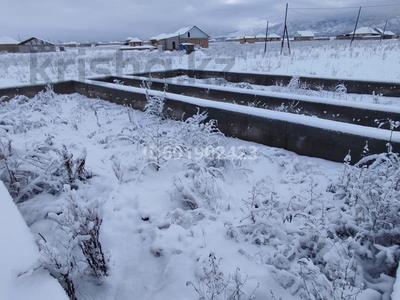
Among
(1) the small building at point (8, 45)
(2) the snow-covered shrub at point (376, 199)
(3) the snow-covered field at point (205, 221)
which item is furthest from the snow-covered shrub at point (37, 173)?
(1) the small building at point (8, 45)

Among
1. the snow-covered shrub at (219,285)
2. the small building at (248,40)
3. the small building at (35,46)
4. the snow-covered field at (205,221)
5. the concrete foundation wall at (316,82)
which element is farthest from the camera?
the small building at (248,40)

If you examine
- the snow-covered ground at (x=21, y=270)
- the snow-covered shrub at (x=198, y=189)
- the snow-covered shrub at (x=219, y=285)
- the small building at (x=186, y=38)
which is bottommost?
the snow-covered shrub at (x=219, y=285)

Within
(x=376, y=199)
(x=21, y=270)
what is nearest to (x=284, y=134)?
(x=376, y=199)

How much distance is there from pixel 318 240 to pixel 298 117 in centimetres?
207

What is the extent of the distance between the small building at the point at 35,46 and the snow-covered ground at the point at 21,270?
54.0 m

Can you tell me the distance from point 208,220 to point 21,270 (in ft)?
4.81

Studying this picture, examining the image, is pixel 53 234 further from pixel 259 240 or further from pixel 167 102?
pixel 167 102

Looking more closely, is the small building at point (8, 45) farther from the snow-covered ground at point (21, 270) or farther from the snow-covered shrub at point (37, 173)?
the snow-covered ground at point (21, 270)

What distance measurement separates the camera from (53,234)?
250 centimetres

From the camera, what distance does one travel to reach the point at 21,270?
59.9 inches

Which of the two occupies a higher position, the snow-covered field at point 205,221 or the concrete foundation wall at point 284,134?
the concrete foundation wall at point 284,134

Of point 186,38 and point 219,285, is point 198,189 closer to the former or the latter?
point 219,285

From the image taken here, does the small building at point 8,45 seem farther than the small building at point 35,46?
Yes

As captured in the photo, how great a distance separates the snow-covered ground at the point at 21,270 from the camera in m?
1.41
